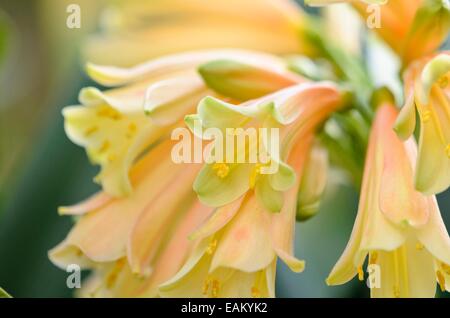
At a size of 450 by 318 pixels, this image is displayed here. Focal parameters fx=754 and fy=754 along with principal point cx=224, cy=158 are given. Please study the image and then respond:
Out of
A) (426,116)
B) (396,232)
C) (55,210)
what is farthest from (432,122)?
(55,210)

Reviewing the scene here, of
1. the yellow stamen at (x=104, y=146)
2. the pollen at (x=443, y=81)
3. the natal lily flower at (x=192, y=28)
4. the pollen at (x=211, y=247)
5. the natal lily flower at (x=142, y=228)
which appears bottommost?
the pollen at (x=211, y=247)

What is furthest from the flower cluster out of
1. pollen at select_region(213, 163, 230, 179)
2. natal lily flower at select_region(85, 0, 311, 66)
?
natal lily flower at select_region(85, 0, 311, 66)

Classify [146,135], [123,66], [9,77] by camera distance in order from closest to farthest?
[146,135] → [123,66] → [9,77]

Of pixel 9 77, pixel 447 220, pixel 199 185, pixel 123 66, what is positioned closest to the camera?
pixel 199 185

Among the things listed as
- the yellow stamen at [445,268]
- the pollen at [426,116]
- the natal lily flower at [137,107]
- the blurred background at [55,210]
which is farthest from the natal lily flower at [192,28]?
the yellow stamen at [445,268]

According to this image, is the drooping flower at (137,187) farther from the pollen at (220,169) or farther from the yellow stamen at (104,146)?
the pollen at (220,169)

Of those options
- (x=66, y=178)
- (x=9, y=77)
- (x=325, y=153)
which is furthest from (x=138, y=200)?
(x=9, y=77)

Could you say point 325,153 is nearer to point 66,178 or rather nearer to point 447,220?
point 447,220
